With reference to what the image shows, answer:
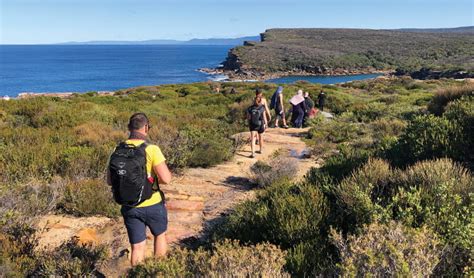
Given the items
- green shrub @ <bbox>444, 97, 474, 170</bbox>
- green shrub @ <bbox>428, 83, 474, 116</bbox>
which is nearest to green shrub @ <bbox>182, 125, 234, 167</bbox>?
green shrub @ <bbox>444, 97, 474, 170</bbox>

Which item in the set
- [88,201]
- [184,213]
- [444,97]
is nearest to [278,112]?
[444,97]

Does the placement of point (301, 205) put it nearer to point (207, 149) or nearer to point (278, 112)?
point (207, 149)

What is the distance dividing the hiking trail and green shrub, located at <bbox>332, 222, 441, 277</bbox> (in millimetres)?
2652

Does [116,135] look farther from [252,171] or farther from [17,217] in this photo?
[17,217]

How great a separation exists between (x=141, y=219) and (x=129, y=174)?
580mm

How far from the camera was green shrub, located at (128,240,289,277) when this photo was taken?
9.02ft

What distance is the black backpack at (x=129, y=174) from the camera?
3.72 meters

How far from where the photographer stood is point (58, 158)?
7203mm

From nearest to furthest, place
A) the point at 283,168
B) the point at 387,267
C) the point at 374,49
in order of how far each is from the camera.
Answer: the point at 387,267, the point at 283,168, the point at 374,49

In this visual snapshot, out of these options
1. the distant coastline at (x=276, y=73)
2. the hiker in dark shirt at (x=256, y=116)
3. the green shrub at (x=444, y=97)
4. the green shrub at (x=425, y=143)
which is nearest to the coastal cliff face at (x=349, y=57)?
the distant coastline at (x=276, y=73)

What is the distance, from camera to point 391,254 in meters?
2.47

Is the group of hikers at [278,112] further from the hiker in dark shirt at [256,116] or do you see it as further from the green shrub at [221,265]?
the green shrub at [221,265]

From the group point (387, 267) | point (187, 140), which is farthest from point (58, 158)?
point (387, 267)

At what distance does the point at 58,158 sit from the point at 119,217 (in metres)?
2.34
